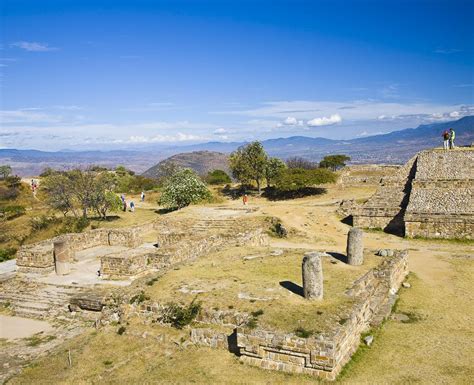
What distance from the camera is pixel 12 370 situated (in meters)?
10.0

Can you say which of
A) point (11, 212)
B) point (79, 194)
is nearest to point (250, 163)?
point (79, 194)

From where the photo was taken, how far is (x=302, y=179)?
3825cm

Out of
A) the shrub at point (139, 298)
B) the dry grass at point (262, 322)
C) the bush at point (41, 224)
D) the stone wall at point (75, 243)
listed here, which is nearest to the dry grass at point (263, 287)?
the dry grass at point (262, 322)

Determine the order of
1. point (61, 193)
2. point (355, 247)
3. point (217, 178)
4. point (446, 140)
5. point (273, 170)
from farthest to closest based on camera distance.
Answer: point (217, 178) < point (273, 170) < point (446, 140) < point (61, 193) < point (355, 247)

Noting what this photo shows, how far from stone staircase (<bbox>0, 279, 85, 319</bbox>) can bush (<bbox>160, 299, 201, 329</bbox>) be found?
14.9 ft

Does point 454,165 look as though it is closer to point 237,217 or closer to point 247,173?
point 237,217

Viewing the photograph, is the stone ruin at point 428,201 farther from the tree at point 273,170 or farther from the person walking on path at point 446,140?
the tree at point 273,170

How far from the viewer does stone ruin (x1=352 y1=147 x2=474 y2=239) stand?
74.4 ft

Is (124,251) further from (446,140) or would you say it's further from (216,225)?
(446,140)

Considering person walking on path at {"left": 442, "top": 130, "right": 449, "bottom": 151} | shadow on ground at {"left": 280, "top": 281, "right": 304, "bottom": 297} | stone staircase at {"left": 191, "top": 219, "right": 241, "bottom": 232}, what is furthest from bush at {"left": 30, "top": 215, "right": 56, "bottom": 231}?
person walking on path at {"left": 442, "top": 130, "right": 449, "bottom": 151}

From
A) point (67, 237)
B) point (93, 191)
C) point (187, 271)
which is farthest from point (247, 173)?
point (187, 271)

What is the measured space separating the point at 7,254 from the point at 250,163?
25.9 meters

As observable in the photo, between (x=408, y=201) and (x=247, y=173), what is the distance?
18.6 metres

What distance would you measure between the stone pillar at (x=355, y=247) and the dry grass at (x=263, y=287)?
0.31 meters
